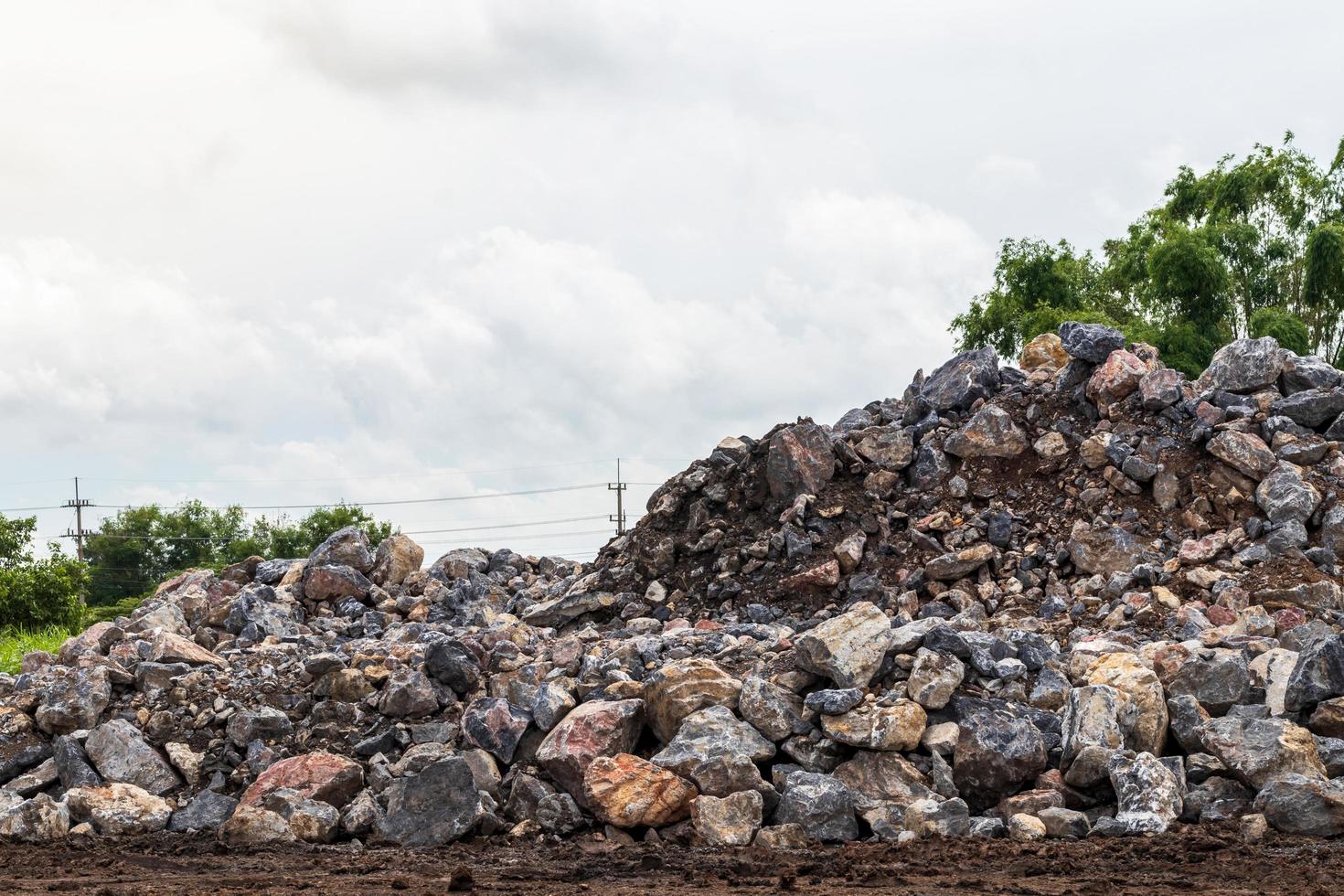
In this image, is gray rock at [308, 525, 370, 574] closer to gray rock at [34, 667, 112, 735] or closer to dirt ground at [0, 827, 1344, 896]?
gray rock at [34, 667, 112, 735]

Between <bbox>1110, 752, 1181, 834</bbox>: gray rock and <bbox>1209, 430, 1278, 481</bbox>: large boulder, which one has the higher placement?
<bbox>1209, 430, 1278, 481</bbox>: large boulder

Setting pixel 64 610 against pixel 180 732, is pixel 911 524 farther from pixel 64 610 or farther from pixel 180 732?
pixel 64 610

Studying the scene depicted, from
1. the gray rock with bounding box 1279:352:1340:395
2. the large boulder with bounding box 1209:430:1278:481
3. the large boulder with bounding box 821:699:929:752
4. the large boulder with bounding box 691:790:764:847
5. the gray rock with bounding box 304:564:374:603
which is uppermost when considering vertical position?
the gray rock with bounding box 1279:352:1340:395

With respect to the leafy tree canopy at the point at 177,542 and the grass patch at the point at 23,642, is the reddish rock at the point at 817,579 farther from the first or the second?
the leafy tree canopy at the point at 177,542

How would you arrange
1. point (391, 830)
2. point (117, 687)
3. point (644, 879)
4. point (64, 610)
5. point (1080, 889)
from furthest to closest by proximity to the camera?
point (64, 610)
point (117, 687)
point (391, 830)
point (644, 879)
point (1080, 889)

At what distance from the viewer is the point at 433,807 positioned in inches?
295

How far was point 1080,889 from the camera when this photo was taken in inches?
227

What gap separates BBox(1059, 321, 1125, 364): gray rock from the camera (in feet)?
46.6

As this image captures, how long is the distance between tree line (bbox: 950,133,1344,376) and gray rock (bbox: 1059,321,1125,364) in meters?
8.45

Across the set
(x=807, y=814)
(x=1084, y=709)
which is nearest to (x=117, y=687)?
(x=807, y=814)

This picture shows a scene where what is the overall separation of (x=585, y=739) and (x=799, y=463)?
659 cm

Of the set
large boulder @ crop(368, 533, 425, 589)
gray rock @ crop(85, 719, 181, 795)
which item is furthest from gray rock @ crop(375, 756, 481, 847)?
large boulder @ crop(368, 533, 425, 589)

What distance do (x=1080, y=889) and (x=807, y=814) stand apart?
173 centimetres

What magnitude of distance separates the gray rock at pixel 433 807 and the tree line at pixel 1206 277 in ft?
59.3
